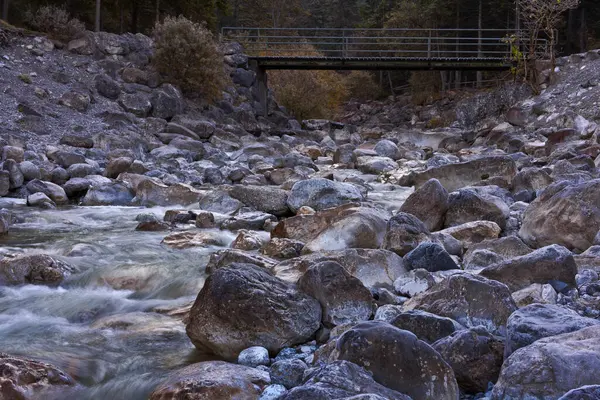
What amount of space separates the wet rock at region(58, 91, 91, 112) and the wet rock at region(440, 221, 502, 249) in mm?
12785

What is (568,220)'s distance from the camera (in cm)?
583

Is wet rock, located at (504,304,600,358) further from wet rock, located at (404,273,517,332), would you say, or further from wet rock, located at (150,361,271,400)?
wet rock, located at (150,361,271,400)

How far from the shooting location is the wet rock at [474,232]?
20.5 ft

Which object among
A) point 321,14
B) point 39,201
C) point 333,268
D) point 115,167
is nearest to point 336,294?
point 333,268

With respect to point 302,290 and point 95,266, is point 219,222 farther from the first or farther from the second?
point 302,290

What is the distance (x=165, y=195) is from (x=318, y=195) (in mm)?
2477

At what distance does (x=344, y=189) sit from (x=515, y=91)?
51.6 ft

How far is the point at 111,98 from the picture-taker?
60.6 feet

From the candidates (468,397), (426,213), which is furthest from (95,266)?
(468,397)

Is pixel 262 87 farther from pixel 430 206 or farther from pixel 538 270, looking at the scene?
pixel 538 270

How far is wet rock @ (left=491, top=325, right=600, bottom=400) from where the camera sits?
9.16ft

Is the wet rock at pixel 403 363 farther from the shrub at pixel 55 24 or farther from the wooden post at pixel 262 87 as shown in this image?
the wooden post at pixel 262 87

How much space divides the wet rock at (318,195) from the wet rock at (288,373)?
4913mm

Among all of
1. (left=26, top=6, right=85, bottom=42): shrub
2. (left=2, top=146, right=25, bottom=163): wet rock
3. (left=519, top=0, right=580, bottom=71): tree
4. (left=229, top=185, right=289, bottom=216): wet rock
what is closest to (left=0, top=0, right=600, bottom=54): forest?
(left=26, top=6, right=85, bottom=42): shrub
